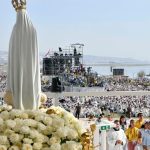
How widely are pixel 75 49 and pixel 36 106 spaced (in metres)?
43.9

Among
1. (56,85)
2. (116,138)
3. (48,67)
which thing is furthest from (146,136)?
(48,67)

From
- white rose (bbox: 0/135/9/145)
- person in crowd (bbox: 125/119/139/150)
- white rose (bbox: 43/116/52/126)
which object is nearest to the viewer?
white rose (bbox: 0/135/9/145)

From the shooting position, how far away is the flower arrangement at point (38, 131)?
509 cm

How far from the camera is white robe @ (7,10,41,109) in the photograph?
615 cm

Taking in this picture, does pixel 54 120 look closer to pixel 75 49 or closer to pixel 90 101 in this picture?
pixel 90 101

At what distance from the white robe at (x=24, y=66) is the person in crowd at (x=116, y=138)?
441 centimetres

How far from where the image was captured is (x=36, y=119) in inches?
211

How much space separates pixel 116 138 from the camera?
10438 mm

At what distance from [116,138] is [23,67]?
15.3ft

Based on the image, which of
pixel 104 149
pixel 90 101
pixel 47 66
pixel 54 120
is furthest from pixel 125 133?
pixel 47 66

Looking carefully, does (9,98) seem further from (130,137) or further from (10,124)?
(130,137)

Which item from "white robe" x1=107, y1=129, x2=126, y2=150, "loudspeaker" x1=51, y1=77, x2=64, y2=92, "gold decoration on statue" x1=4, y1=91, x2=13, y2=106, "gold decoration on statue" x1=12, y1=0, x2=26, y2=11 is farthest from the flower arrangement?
"loudspeaker" x1=51, y1=77, x2=64, y2=92

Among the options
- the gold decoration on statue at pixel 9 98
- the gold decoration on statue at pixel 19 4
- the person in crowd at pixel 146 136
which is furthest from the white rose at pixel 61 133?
the person in crowd at pixel 146 136

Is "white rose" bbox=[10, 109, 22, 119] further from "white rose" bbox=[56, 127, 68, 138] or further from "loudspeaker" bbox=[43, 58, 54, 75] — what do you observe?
"loudspeaker" bbox=[43, 58, 54, 75]
